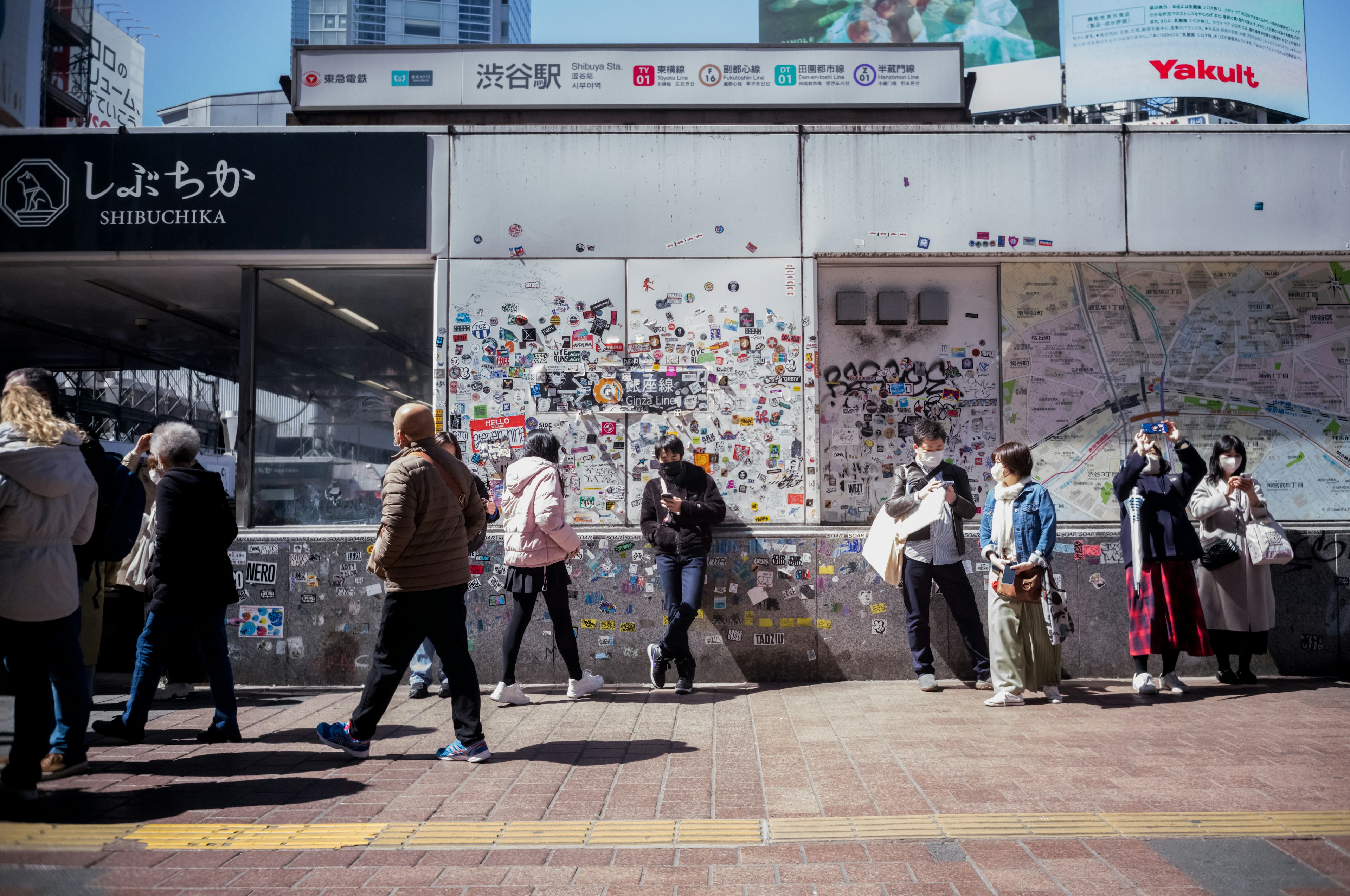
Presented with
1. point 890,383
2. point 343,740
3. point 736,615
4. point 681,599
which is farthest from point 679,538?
point 343,740

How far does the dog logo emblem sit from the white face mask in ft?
23.0

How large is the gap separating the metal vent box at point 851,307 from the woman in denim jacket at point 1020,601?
171 cm

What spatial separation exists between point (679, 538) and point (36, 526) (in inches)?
155

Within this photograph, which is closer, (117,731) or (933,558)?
(117,731)

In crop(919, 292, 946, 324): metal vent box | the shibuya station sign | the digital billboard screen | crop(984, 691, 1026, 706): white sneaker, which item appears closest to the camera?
crop(984, 691, 1026, 706): white sneaker

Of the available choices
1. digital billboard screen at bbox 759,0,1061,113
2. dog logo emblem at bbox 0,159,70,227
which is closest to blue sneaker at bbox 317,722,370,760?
dog logo emblem at bbox 0,159,70,227

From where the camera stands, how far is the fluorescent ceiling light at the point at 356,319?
7910 millimetres

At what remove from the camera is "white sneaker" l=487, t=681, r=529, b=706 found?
6.44 metres

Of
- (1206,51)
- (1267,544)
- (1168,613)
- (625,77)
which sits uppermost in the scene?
(1206,51)

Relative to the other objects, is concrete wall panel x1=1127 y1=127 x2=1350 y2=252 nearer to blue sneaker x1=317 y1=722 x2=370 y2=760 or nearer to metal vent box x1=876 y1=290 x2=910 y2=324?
metal vent box x1=876 y1=290 x2=910 y2=324

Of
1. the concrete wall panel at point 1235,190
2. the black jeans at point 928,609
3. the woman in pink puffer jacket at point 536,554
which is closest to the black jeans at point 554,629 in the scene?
the woman in pink puffer jacket at point 536,554

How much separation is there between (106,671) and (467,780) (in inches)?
188

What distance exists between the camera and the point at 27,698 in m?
4.13

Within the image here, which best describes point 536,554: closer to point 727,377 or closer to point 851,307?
point 727,377
